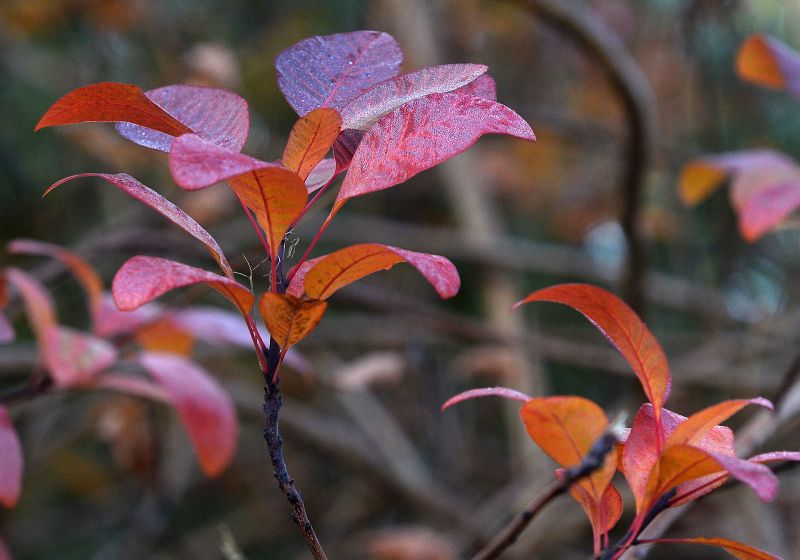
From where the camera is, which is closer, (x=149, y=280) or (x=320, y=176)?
(x=149, y=280)

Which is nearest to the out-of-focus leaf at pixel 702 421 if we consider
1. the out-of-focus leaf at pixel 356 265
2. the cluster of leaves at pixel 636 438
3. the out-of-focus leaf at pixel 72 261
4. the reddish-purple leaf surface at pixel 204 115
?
the cluster of leaves at pixel 636 438

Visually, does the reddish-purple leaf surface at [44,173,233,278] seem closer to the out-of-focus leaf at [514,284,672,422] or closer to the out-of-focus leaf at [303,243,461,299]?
the out-of-focus leaf at [303,243,461,299]

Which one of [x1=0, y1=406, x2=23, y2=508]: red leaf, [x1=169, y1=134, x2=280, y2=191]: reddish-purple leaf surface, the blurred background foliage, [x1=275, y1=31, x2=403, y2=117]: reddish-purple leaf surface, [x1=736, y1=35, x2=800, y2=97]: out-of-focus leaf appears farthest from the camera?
the blurred background foliage

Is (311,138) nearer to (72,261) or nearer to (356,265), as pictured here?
(356,265)

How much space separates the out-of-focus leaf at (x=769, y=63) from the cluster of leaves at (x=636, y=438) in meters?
0.41

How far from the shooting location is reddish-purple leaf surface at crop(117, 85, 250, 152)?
406mm

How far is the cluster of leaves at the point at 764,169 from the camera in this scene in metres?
0.73

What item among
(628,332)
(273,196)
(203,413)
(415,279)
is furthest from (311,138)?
(415,279)

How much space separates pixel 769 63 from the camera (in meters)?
0.74

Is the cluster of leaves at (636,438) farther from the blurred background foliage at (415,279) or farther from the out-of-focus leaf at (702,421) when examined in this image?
the blurred background foliage at (415,279)

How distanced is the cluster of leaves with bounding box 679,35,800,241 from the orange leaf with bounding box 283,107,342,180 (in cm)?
46

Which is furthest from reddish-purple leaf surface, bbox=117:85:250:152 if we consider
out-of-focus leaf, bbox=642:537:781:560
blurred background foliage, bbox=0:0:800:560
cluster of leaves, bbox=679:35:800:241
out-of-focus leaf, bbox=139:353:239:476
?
blurred background foliage, bbox=0:0:800:560

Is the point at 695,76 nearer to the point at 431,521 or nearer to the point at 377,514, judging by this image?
the point at 431,521

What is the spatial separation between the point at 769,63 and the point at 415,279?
1.77 m
